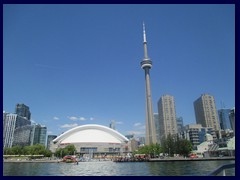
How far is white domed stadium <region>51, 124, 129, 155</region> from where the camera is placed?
34.3 m

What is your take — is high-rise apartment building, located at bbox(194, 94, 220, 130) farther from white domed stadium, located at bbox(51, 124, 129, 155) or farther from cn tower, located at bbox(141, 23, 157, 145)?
white domed stadium, located at bbox(51, 124, 129, 155)

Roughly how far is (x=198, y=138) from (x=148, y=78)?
40.7 feet

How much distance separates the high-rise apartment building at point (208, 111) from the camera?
40.5 m

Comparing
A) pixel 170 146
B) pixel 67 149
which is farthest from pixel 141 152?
pixel 67 149

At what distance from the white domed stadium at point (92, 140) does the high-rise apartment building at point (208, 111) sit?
51.6ft

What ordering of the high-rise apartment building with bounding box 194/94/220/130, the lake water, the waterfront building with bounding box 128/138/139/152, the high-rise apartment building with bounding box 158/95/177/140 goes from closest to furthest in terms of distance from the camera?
the lake water < the waterfront building with bounding box 128/138/139/152 < the high-rise apartment building with bounding box 194/94/220/130 < the high-rise apartment building with bounding box 158/95/177/140

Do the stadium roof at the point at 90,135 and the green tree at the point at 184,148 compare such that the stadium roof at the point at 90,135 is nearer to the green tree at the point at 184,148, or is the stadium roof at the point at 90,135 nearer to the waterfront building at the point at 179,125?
the waterfront building at the point at 179,125

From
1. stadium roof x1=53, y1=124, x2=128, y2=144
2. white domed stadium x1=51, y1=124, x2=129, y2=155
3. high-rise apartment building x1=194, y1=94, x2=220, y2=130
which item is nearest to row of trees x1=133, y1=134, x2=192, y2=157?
white domed stadium x1=51, y1=124, x2=129, y2=155

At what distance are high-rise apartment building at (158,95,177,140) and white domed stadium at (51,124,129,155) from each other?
1079 centimetres

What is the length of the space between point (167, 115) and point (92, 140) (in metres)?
17.8

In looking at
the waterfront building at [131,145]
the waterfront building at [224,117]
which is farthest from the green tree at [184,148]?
the waterfront building at [224,117]

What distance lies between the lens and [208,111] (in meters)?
41.2
